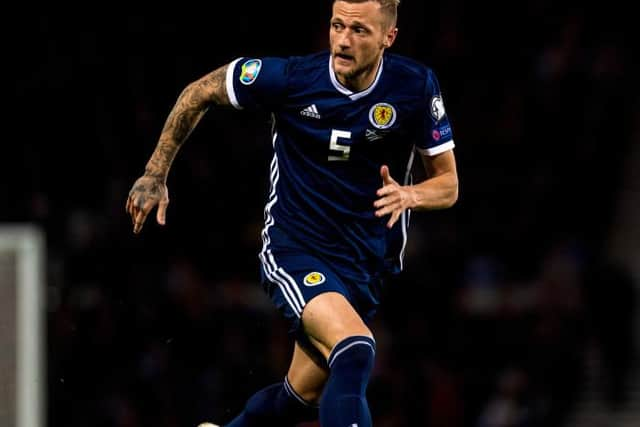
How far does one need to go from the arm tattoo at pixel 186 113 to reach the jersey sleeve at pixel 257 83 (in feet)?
0.21

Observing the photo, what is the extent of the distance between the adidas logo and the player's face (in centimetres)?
18

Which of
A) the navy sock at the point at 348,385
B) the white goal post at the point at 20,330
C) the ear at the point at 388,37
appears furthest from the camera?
the ear at the point at 388,37

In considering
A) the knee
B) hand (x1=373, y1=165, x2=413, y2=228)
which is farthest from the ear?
the knee

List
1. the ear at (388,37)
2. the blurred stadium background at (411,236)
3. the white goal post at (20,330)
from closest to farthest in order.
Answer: the white goal post at (20,330) < the ear at (388,37) < the blurred stadium background at (411,236)

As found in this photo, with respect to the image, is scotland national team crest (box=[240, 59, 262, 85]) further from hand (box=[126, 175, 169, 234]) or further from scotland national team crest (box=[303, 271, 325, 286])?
scotland national team crest (box=[303, 271, 325, 286])

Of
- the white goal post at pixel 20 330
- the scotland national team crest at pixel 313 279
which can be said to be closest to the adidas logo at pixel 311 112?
the scotland national team crest at pixel 313 279

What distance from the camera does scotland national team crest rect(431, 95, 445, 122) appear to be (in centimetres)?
604

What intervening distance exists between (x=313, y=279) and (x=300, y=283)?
54mm

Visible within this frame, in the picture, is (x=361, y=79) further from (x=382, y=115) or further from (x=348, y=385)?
(x=348, y=385)

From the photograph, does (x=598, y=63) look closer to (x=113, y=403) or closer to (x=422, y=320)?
(x=422, y=320)

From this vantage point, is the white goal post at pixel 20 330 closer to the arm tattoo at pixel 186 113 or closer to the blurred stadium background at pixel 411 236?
the arm tattoo at pixel 186 113

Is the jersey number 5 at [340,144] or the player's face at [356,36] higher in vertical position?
the player's face at [356,36]

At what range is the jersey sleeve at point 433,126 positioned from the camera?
6031mm

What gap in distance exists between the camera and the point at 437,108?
6062 millimetres
